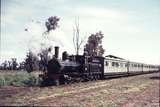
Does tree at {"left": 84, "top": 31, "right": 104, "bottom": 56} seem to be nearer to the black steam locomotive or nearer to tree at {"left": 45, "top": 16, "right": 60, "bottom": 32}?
tree at {"left": 45, "top": 16, "right": 60, "bottom": 32}

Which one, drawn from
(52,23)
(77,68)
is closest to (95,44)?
(52,23)

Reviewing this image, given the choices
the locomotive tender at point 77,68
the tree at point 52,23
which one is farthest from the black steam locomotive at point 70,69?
the tree at point 52,23

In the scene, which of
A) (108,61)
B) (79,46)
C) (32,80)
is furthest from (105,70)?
(79,46)

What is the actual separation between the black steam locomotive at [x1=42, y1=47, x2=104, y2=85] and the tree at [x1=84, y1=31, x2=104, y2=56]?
3413 centimetres

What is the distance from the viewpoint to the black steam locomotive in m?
21.2

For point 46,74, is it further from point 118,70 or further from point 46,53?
point 46,53

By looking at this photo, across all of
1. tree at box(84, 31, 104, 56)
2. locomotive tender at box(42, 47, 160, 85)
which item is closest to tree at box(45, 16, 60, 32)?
tree at box(84, 31, 104, 56)

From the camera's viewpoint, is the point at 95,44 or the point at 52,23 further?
the point at 95,44

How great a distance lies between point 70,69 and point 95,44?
41523 mm

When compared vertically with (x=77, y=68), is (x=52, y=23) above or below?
above

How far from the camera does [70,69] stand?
23047 millimetres

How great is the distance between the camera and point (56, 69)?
2128cm

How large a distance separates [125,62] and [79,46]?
1215 cm

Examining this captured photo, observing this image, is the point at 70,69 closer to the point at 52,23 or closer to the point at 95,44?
the point at 52,23
